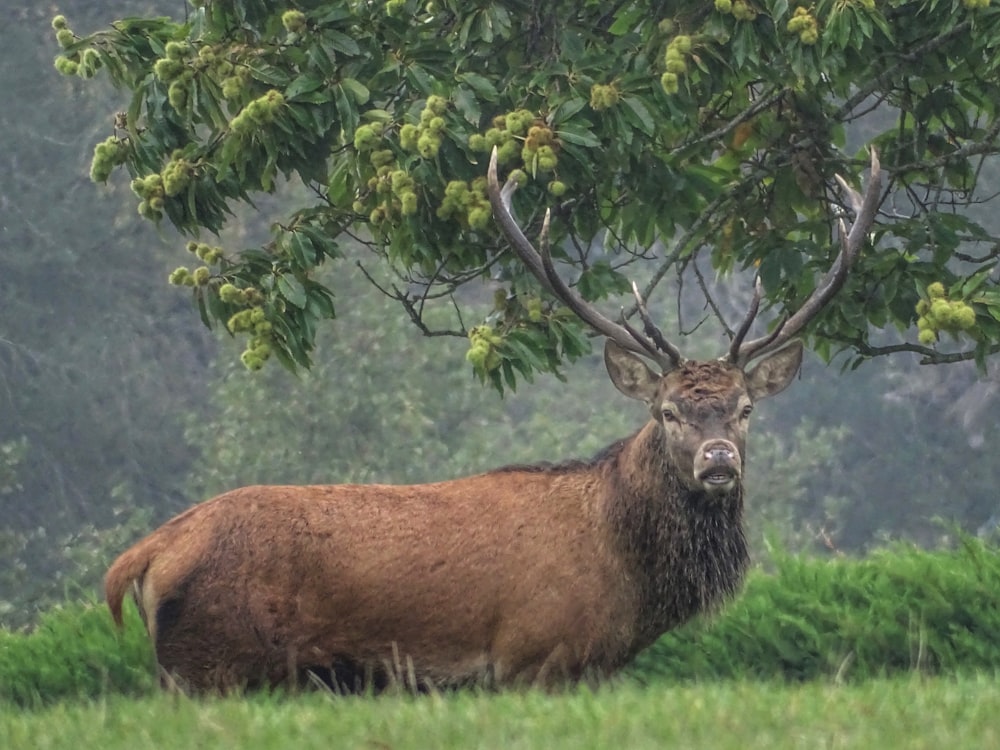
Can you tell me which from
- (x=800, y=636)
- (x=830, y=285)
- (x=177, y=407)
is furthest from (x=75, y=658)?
(x=177, y=407)

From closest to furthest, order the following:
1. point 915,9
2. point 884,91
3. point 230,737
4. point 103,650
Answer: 1. point 230,737
2. point 915,9
3. point 884,91
4. point 103,650

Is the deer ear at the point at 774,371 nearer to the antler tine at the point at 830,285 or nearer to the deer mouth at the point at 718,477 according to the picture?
the antler tine at the point at 830,285

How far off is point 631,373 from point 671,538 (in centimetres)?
68

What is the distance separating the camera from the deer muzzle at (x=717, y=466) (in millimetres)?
6520

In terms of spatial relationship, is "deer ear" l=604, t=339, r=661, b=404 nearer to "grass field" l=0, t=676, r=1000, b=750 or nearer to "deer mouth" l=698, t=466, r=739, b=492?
"deer mouth" l=698, t=466, r=739, b=492

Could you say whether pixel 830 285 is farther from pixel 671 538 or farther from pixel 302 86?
pixel 302 86

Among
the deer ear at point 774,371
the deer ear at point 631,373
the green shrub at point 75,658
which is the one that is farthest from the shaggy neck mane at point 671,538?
the green shrub at point 75,658

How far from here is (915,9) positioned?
7.58m

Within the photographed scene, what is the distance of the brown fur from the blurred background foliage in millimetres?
16497

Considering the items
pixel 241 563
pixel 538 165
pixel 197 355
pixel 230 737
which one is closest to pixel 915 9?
pixel 538 165

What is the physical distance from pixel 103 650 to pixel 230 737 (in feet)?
12.3

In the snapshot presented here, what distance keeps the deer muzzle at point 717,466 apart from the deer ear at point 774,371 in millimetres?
704

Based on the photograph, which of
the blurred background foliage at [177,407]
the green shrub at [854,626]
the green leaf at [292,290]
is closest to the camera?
the green leaf at [292,290]

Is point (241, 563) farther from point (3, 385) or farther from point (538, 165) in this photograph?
point (3, 385)
